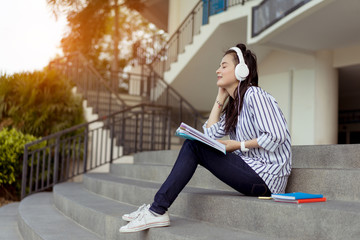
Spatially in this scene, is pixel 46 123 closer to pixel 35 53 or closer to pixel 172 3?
pixel 35 53

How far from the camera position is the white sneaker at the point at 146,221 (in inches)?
104

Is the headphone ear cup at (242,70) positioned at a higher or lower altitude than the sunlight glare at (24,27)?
lower

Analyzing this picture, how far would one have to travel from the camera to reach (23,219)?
421 centimetres

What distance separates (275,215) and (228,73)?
1143 millimetres

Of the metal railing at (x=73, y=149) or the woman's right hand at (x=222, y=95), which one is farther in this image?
the metal railing at (x=73, y=149)

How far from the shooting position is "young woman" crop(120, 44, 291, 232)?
266cm

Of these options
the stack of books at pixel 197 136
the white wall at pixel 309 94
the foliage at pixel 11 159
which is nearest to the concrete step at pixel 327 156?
the stack of books at pixel 197 136

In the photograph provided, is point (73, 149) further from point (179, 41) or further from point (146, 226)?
point (179, 41)

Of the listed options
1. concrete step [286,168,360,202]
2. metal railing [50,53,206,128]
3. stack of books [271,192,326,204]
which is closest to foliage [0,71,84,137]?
metal railing [50,53,206,128]

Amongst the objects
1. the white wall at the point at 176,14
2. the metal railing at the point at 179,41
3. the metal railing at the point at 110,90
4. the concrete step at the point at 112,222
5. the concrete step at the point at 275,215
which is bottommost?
the concrete step at the point at 112,222

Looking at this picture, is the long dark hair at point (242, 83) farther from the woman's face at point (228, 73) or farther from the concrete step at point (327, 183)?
the concrete step at point (327, 183)

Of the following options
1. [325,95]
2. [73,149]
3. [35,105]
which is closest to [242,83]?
[73,149]

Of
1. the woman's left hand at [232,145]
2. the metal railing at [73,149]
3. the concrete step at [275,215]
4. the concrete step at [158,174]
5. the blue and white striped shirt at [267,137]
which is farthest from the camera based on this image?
the metal railing at [73,149]

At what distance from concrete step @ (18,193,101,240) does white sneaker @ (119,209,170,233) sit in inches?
34.1
